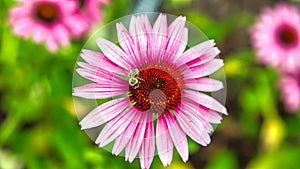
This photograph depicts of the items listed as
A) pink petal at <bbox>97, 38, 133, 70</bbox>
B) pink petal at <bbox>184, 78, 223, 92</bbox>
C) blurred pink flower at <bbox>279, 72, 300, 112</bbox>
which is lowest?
blurred pink flower at <bbox>279, 72, 300, 112</bbox>

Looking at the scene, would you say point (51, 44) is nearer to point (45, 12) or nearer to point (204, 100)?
point (45, 12)

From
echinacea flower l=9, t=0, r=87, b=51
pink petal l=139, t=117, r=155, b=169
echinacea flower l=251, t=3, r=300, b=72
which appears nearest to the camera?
pink petal l=139, t=117, r=155, b=169

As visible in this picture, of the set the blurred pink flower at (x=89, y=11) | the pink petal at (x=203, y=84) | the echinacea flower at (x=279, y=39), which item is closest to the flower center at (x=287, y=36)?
the echinacea flower at (x=279, y=39)

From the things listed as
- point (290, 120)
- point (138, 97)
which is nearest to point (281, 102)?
point (290, 120)

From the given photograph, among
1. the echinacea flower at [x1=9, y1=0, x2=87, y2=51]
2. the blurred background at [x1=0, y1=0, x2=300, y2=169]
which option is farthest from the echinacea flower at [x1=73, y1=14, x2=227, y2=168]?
the echinacea flower at [x1=9, y1=0, x2=87, y2=51]

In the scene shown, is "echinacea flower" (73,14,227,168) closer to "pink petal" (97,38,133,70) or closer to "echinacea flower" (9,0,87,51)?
"pink petal" (97,38,133,70)

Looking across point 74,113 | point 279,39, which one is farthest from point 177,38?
point 279,39

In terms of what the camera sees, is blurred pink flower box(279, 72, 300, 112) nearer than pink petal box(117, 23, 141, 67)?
No

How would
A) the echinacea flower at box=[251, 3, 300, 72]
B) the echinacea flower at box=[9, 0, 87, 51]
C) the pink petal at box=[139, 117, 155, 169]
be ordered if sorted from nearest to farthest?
the pink petal at box=[139, 117, 155, 169] → the echinacea flower at box=[9, 0, 87, 51] → the echinacea flower at box=[251, 3, 300, 72]

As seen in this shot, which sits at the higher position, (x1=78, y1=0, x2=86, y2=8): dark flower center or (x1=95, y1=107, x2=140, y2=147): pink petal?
(x1=78, y1=0, x2=86, y2=8): dark flower center
